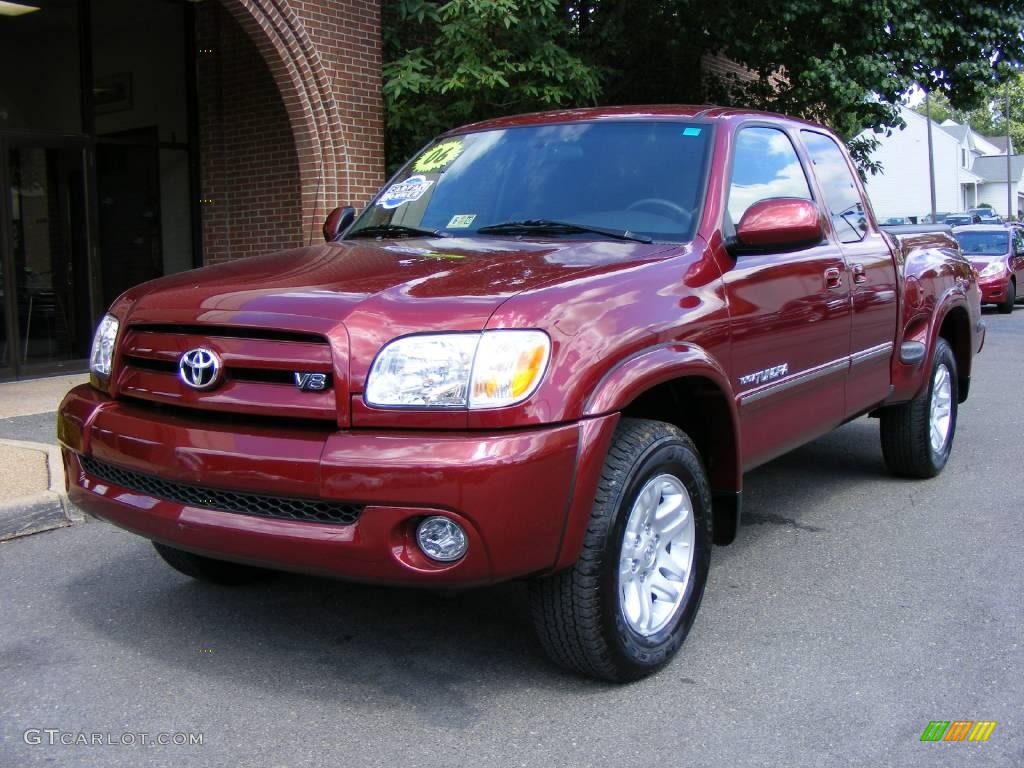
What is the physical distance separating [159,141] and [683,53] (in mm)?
6190

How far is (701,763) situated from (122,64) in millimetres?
10635

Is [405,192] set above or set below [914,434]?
above

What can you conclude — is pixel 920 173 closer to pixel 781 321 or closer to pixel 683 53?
pixel 683 53

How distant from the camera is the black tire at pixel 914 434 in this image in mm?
5988

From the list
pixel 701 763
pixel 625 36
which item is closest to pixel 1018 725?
pixel 701 763

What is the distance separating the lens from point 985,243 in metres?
21.3

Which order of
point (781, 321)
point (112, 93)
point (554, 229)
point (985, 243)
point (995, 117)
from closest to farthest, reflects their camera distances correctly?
point (554, 229) → point (781, 321) → point (112, 93) → point (985, 243) → point (995, 117)

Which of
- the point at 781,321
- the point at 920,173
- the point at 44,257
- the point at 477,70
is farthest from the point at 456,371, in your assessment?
the point at 920,173

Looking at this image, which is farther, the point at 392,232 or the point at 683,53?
the point at 683,53

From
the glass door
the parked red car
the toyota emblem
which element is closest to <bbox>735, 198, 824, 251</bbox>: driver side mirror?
the toyota emblem

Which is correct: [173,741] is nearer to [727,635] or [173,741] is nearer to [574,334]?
[574,334]

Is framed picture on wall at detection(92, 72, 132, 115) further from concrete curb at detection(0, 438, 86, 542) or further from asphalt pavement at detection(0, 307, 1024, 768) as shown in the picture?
asphalt pavement at detection(0, 307, 1024, 768)

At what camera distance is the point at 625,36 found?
41.1ft

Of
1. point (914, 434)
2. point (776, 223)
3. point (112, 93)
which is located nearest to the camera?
point (776, 223)
